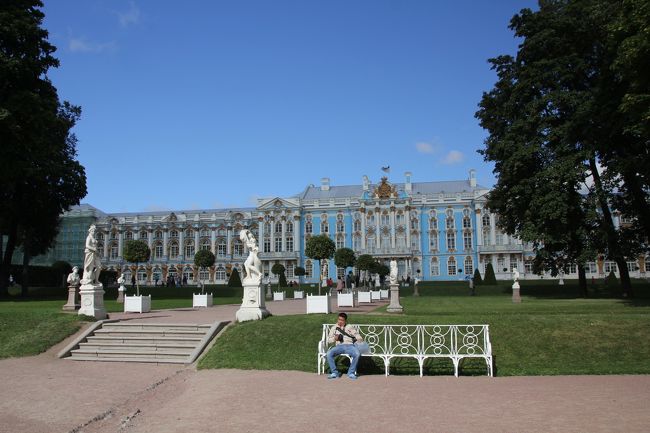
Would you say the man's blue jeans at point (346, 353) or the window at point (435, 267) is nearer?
the man's blue jeans at point (346, 353)

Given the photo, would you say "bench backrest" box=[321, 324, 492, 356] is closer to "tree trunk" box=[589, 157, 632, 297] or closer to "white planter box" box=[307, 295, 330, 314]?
"white planter box" box=[307, 295, 330, 314]

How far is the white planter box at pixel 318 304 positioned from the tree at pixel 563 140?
1310cm

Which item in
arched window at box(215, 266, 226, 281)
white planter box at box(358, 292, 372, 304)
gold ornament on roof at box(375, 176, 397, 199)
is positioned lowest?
white planter box at box(358, 292, 372, 304)

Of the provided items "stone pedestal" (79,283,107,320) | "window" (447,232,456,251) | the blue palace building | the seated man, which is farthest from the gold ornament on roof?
the seated man

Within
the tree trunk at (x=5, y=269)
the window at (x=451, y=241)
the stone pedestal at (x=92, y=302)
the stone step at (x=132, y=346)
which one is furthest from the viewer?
the window at (x=451, y=241)

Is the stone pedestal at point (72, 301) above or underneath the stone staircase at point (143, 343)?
above

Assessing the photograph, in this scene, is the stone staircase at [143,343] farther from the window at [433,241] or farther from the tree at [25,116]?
the window at [433,241]

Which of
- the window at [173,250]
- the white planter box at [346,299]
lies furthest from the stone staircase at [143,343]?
the window at [173,250]

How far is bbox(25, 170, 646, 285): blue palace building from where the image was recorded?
7431 cm

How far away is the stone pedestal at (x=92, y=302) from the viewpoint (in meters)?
16.6

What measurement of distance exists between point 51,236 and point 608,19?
38.1 meters

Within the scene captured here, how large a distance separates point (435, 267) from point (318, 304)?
59194 millimetres

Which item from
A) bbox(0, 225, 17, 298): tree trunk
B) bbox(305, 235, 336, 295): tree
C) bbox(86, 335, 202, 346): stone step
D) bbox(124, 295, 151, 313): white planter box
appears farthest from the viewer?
bbox(305, 235, 336, 295): tree

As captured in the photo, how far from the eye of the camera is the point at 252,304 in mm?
15094
